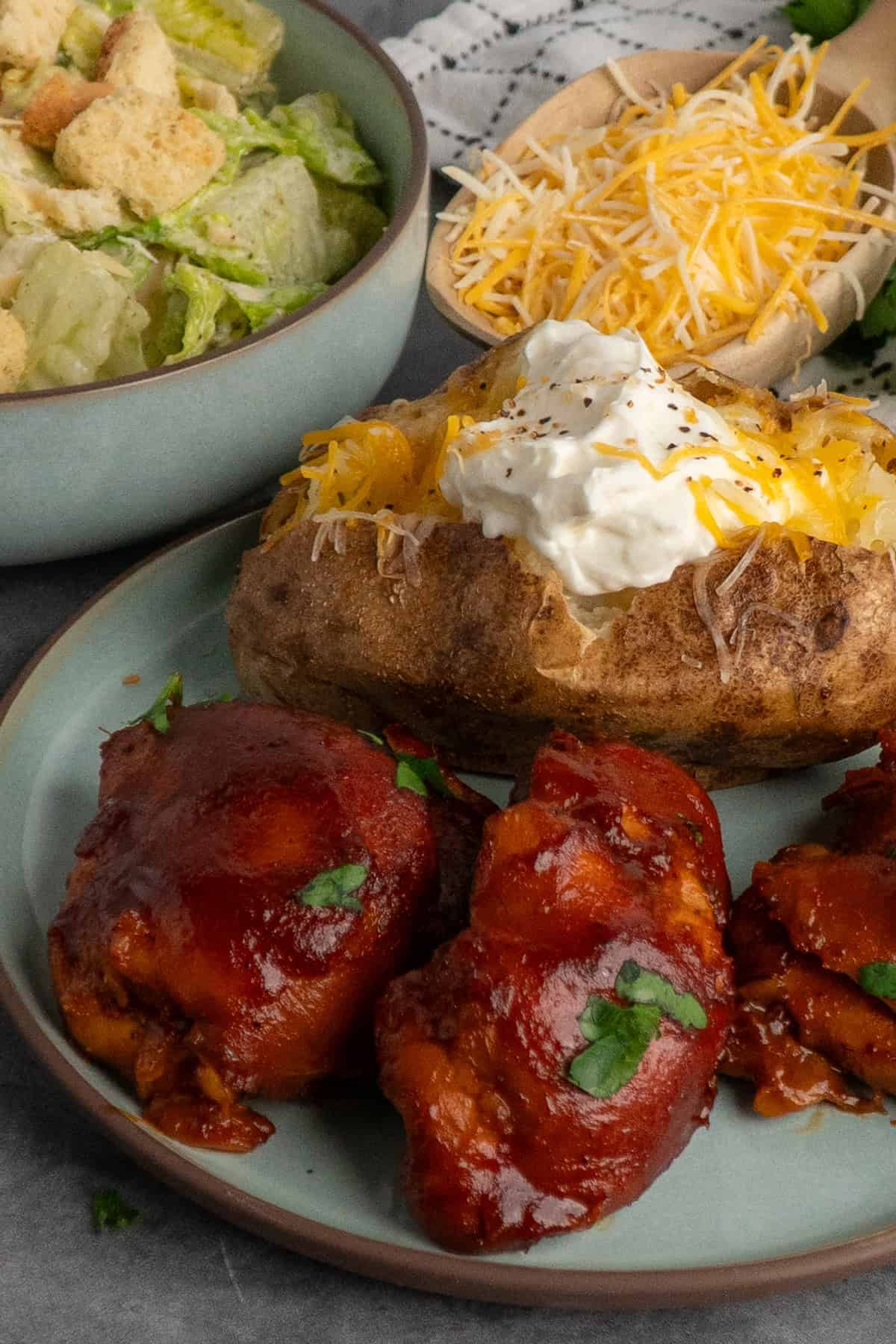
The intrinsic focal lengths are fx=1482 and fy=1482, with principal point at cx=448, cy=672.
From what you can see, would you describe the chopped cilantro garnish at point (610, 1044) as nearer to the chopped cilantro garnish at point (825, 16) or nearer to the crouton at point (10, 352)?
the crouton at point (10, 352)

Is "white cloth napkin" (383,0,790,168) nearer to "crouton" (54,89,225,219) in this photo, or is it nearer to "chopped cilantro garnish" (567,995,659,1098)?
"crouton" (54,89,225,219)

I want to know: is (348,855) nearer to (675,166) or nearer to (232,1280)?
(232,1280)

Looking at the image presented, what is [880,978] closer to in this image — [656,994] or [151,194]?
[656,994]

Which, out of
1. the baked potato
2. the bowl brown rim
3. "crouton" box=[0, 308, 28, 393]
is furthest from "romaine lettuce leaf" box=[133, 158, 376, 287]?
the baked potato

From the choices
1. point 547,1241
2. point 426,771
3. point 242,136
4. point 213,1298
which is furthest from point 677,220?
point 213,1298

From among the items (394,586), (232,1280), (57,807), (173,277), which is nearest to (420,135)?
(173,277)

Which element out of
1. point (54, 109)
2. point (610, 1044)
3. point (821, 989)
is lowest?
point (821, 989)

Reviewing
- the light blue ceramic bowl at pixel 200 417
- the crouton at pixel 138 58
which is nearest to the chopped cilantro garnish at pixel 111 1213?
the light blue ceramic bowl at pixel 200 417
